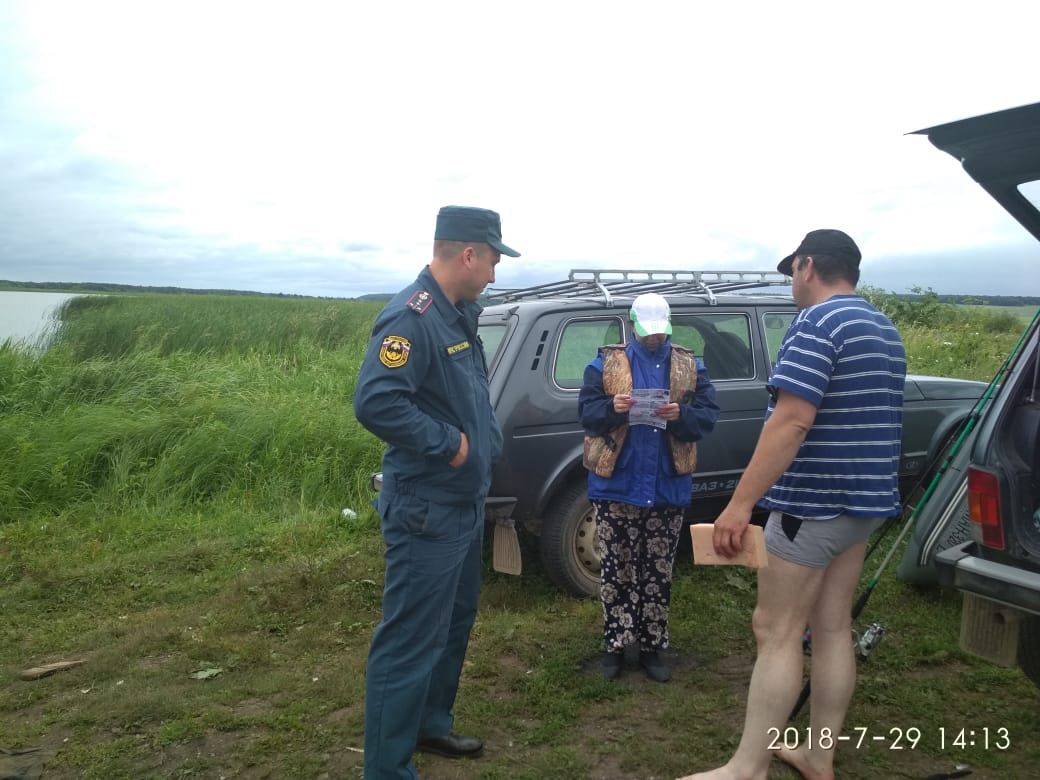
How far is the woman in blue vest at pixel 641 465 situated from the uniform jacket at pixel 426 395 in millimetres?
1099

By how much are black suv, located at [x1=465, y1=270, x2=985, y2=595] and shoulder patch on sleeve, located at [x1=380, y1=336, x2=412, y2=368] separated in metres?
2.07

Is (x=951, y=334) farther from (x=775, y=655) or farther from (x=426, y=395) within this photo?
(x=426, y=395)

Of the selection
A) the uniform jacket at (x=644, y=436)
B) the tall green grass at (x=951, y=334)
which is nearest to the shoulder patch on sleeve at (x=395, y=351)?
the uniform jacket at (x=644, y=436)

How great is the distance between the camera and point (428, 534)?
9.04ft

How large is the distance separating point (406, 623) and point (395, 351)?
0.91 meters

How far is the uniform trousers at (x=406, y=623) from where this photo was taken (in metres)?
2.75

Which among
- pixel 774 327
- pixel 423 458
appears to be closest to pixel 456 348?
pixel 423 458

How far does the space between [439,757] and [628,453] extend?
155 centimetres

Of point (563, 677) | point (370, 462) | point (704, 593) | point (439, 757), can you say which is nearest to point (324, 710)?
point (439, 757)

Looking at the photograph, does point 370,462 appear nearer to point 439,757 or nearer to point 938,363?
point 439,757

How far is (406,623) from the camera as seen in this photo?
9.11 ft

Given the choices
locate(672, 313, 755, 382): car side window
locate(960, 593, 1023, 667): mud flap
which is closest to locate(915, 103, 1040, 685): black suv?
locate(960, 593, 1023, 667): mud flap
